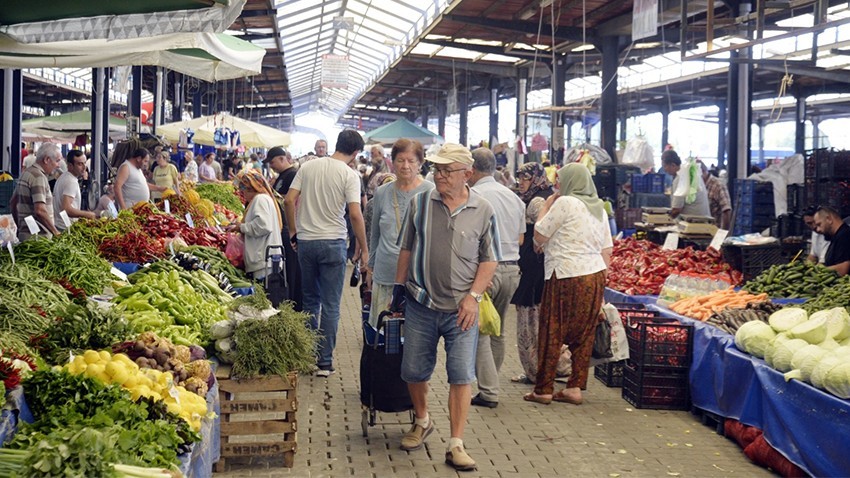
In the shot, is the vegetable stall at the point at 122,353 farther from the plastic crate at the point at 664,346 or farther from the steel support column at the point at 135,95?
the steel support column at the point at 135,95

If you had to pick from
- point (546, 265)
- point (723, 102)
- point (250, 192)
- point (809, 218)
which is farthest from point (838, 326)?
point (723, 102)

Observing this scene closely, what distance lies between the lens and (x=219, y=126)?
21.0 meters

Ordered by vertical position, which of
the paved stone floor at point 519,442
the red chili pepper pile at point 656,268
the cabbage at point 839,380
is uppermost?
the red chili pepper pile at point 656,268

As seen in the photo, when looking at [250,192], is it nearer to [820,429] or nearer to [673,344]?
[673,344]

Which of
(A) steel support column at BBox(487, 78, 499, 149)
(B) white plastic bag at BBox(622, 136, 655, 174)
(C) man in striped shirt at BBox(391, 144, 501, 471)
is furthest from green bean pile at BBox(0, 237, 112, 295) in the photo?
(A) steel support column at BBox(487, 78, 499, 149)

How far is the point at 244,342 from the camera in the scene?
5.02 metres

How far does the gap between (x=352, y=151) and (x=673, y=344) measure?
2.77 m

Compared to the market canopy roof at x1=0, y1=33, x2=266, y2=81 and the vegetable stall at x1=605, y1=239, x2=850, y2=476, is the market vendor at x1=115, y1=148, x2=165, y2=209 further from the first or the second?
the vegetable stall at x1=605, y1=239, x2=850, y2=476

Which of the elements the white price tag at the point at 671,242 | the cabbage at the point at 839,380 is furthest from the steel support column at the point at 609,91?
the cabbage at the point at 839,380

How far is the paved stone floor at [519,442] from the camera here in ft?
16.9

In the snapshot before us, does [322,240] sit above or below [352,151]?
below

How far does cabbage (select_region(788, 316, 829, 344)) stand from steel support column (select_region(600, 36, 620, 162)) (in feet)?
37.6

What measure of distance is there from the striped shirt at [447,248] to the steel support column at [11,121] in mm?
10316

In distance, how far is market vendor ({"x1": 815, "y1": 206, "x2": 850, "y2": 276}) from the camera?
763 cm
